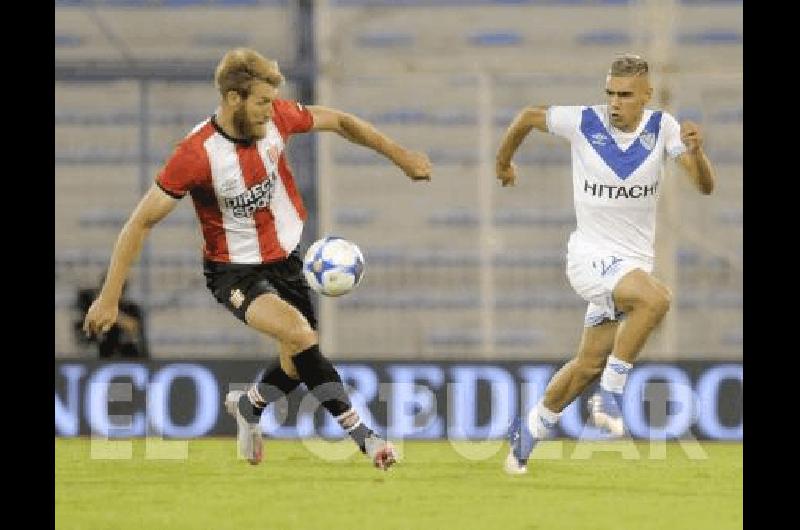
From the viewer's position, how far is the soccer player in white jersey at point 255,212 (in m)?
8.62

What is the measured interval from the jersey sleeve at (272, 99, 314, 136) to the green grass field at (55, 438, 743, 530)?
1720 mm

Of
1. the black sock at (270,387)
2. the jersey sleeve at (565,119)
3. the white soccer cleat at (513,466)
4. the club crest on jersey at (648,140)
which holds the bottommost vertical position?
the white soccer cleat at (513,466)

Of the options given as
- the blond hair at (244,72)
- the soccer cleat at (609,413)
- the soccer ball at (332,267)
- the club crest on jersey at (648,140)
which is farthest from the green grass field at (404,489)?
the blond hair at (244,72)

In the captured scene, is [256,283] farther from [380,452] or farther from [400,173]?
[400,173]

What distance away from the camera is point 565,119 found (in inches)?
359

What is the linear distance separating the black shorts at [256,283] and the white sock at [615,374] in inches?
57.9

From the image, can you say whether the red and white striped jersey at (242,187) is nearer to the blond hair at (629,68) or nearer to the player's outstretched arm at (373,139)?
the player's outstretched arm at (373,139)

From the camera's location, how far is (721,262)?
44.6ft

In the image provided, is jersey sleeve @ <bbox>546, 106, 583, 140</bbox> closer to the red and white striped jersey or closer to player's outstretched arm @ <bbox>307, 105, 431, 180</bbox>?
player's outstretched arm @ <bbox>307, 105, 431, 180</bbox>

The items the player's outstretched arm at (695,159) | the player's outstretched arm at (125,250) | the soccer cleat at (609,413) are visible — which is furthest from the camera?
the soccer cleat at (609,413)

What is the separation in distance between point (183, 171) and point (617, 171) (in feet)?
6.74

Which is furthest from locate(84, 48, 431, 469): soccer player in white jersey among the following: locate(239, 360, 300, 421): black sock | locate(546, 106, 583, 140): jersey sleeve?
locate(546, 106, 583, 140): jersey sleeve

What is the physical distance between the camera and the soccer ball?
29.2ft

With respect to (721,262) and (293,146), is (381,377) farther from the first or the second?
(721,262)
